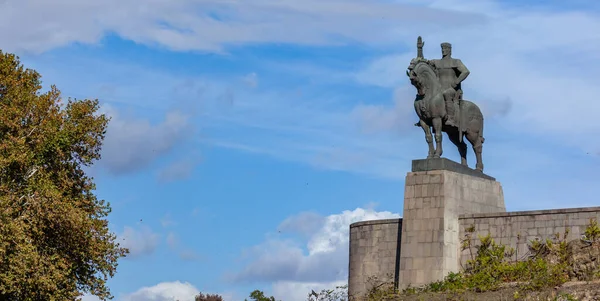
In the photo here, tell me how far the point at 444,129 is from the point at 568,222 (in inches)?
198

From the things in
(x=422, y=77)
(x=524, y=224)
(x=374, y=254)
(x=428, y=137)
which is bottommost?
(x=374, y=254)

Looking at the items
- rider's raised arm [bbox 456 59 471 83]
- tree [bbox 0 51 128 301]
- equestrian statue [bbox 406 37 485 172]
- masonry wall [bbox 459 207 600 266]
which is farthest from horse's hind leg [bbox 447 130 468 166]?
tree [bbox 0 51 128 301]

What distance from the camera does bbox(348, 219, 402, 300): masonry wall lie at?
116 feet

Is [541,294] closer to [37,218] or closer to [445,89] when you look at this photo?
[445,89]

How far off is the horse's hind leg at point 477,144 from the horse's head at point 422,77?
197 centimetres

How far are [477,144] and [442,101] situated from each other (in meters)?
2.14

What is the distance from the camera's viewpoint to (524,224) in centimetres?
3275

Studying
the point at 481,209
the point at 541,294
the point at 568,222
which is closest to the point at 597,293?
the point at 541,294

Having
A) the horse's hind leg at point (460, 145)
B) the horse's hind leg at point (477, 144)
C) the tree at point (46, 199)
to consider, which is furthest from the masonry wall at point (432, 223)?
the tree at point (46, 199)

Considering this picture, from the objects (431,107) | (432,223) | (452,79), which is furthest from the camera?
(452,79)

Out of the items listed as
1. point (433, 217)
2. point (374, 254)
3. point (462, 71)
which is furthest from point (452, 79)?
point (374, 254)

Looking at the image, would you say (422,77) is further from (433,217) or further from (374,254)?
(374,254)

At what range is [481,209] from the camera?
35.0 m

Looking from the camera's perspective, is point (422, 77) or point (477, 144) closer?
point (422, 77)
